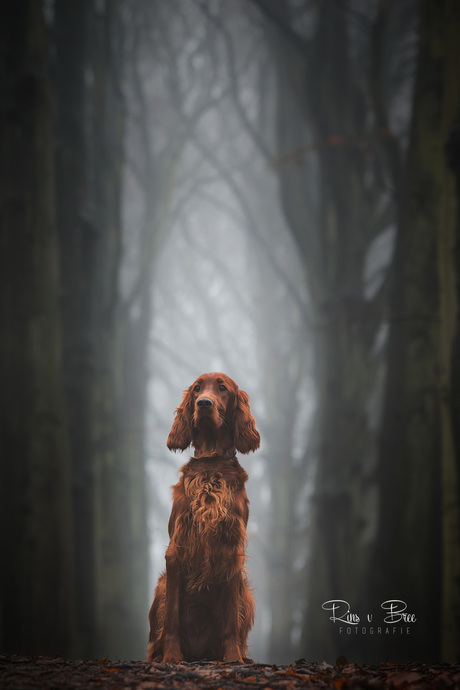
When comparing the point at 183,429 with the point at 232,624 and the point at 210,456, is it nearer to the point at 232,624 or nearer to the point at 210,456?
the point at 210,456

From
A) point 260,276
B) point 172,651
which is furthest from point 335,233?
point 172,651

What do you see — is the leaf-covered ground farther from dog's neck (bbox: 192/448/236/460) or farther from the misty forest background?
the misty forest background

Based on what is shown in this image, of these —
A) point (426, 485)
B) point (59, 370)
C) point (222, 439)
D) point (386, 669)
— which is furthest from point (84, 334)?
point (386, 669)

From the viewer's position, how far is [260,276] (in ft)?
41.3

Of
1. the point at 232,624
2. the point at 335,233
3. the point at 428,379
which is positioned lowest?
the point at 232,624

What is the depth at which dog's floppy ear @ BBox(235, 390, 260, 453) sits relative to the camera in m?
3.58

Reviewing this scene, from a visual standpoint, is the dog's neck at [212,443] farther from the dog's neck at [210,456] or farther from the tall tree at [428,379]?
the tall tree at [428,379]

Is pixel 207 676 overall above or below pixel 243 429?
below

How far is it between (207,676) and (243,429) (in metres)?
1.35

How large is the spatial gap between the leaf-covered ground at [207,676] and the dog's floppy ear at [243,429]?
48.5 inches

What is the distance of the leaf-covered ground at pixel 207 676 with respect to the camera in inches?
114

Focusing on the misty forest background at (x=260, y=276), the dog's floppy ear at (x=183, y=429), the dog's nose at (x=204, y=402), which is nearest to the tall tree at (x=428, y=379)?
the misty forest background at (x=260, y=276)

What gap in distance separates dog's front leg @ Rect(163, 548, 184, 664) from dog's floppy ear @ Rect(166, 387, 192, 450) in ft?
2.12

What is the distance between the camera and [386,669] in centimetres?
357
